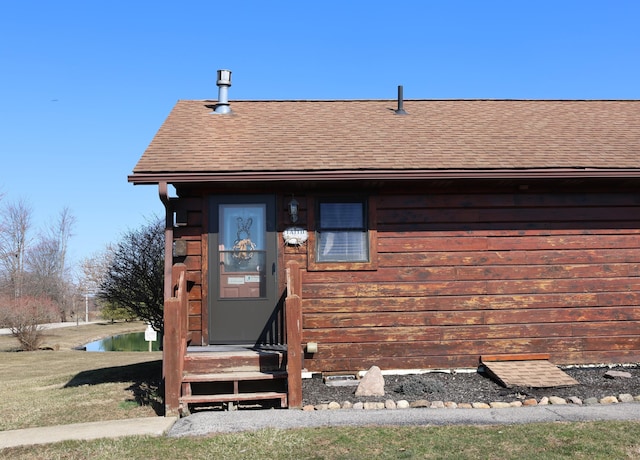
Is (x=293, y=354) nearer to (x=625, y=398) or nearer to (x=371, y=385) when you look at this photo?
(x=371, y=385)

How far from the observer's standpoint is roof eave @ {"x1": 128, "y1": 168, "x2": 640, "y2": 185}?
8133 millimetres

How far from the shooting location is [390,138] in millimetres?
9727

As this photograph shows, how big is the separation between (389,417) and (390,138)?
473 centimetres

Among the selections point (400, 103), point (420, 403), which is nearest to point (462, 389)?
point (420, 403)

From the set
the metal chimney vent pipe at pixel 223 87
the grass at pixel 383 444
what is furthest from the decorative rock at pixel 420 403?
the metal chimney vent pipe at pixel 223 87

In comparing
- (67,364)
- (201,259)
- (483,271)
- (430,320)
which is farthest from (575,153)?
(67,364)

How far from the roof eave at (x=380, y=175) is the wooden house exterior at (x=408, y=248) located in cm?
2

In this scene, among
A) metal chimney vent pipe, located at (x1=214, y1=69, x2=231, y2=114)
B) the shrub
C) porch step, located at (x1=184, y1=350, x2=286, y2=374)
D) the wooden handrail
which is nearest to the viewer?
the wooden handrail

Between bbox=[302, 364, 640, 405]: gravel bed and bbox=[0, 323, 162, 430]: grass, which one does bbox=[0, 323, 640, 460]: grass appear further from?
bbox=[302, 364, 640, 405]: gravel bed

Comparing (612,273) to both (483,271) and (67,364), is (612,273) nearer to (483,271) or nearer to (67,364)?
(483,271)

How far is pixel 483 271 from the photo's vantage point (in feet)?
29.0

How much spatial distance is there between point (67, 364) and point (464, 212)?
1338 centimetres

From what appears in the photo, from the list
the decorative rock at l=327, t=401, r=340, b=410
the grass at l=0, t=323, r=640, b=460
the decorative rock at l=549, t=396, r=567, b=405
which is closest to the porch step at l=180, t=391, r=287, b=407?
the decorative rock at l=327, t=401, r=340, b=410

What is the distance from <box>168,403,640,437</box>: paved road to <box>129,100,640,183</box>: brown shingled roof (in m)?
3.16
